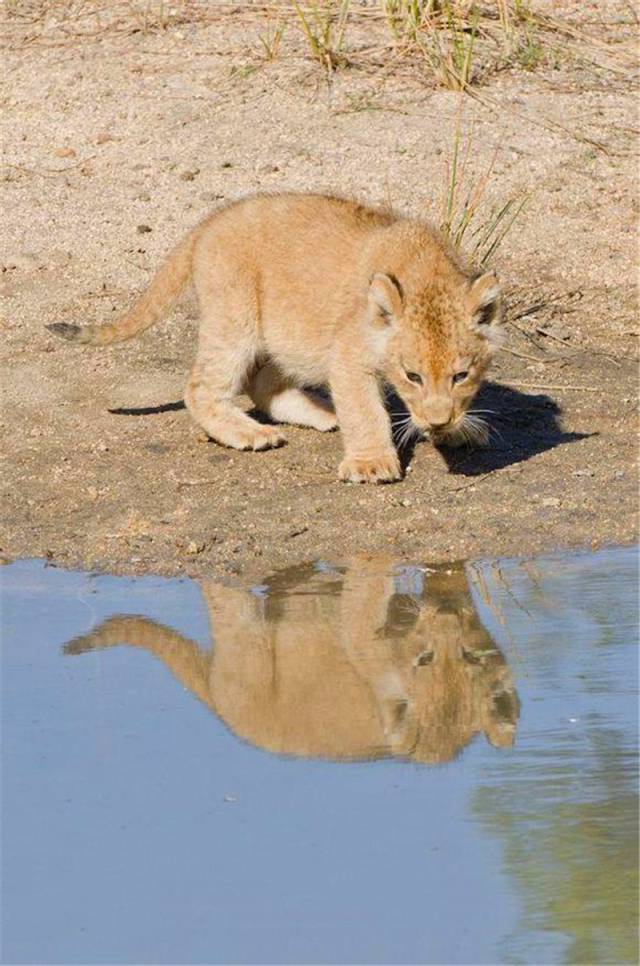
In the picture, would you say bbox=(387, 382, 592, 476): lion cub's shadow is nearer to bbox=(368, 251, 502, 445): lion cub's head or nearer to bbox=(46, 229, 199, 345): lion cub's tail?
bbox=(368, 251, 502, 445): lion cub's head

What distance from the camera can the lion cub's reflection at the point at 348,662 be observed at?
186 inches

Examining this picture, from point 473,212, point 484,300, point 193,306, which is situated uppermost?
point 484,300

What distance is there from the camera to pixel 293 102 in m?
11.2

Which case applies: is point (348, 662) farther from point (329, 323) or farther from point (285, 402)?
point (285, 402)

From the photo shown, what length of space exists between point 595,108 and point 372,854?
311 inches

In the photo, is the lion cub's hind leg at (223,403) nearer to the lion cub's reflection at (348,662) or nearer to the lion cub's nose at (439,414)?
the lion cub's nose at (439,414)

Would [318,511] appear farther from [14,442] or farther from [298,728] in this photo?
[298,728]

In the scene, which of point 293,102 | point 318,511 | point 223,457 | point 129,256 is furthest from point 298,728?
point 293,102

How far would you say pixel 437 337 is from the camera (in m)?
6.98

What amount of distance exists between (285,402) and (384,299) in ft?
4.15

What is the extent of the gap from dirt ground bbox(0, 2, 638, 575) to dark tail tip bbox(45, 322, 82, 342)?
346 mm

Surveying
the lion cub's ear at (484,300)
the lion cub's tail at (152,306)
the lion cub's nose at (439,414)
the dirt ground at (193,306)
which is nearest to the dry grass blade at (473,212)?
the dirt ground at (193,306)

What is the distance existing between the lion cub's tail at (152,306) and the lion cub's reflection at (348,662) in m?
2.17

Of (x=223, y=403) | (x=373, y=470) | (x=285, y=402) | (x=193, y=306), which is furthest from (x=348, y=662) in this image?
(x=193, y=306)
